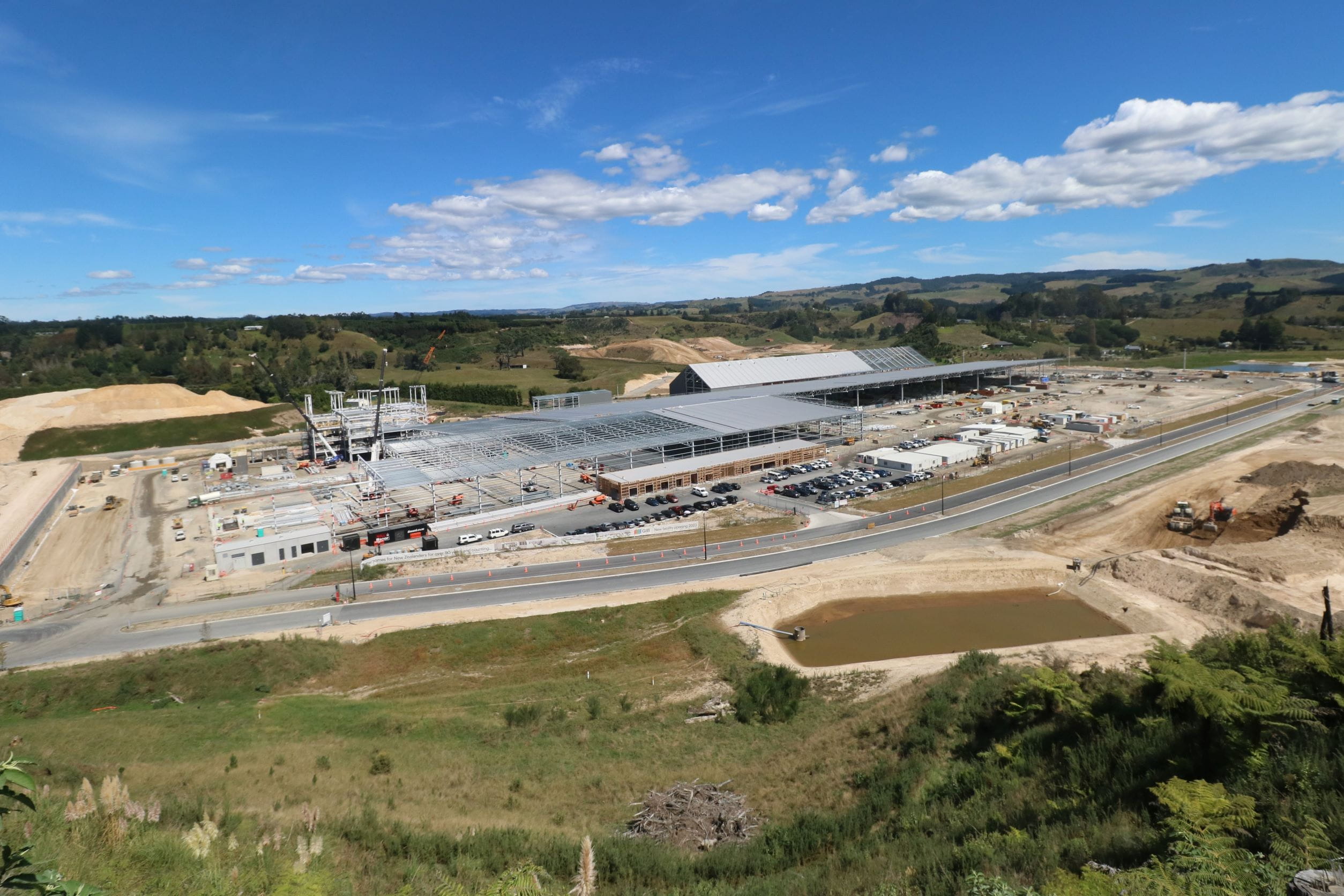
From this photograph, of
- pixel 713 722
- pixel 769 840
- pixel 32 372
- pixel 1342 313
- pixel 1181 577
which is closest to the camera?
pixel 769 840

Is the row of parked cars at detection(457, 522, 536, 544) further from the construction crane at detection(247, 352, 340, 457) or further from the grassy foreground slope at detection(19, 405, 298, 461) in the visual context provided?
the grassy foreground slope at detection(19, 405, 298, 461)

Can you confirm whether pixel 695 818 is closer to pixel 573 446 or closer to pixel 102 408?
pixel 573 446

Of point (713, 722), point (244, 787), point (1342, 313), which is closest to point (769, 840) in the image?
point (713, 722)

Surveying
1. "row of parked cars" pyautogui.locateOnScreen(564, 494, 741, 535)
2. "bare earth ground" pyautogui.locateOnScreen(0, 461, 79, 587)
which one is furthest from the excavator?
"bare earth ground" pyautogui.locateOnScreen(0, 461, 79, 587)

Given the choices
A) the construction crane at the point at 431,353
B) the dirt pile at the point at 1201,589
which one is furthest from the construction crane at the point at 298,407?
the dirt pile at the point at 1201,589

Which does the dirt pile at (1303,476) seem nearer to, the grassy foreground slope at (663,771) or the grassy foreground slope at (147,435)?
the grassy foreground slope at (663,771)

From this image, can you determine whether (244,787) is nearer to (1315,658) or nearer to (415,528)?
(1315,658)

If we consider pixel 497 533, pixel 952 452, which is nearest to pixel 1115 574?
pixel 952 452
